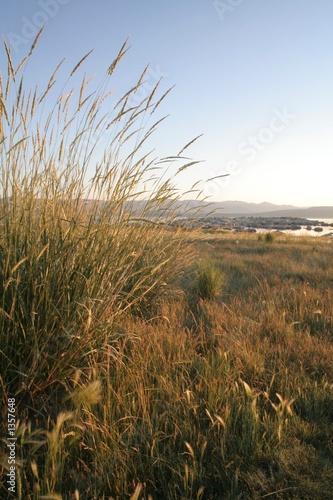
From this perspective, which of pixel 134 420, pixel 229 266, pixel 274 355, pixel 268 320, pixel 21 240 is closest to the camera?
pixel 134 420

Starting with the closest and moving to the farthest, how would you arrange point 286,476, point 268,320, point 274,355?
point 286,476 < point 274,355 < point 268,320

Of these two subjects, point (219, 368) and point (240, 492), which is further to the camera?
point (219, 368)

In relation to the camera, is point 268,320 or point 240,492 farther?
point 268,320

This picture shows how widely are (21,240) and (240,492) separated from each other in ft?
4.84

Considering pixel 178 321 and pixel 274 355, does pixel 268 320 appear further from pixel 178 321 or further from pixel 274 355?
pixel 178 321

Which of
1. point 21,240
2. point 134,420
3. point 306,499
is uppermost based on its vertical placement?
point 21,240

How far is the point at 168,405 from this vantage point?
149 cm

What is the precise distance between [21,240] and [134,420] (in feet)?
3.41

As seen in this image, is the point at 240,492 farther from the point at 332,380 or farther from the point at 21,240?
the point at 21,240

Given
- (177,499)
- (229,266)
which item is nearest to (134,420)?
(177,499)

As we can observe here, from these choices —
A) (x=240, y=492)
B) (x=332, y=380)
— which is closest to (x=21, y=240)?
(x=240, y=492)

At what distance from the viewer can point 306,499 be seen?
1.17 metres

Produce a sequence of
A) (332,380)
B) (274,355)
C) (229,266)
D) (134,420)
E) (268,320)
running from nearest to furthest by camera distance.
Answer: (134,420) < (332,380) < (274,355) < (268,320) < (229,266)

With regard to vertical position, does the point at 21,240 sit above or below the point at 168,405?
above
